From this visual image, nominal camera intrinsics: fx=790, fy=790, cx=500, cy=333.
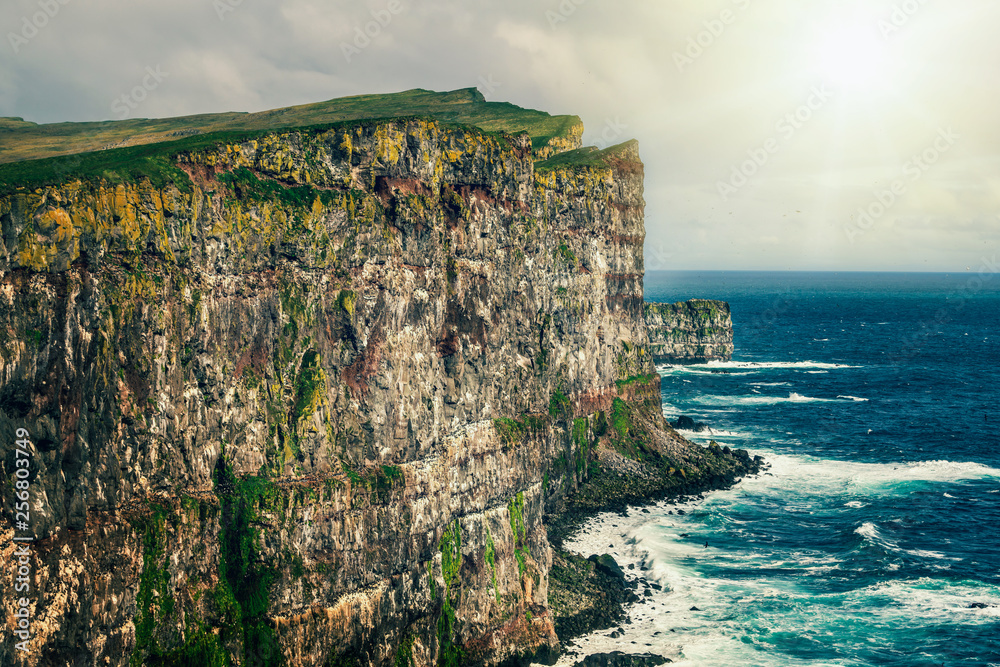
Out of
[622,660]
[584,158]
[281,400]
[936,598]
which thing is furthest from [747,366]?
[281,400]

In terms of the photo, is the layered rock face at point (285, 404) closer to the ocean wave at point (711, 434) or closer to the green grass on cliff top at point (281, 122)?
the green grass on cliff top at point (281, 122)

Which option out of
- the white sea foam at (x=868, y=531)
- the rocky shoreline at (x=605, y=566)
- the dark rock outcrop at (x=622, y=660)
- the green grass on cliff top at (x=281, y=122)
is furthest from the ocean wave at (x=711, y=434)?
the dark rock outcrop at (x=622, y=660)

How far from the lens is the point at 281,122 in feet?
237

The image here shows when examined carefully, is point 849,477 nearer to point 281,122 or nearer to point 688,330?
point 281,122

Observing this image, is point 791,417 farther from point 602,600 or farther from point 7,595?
point 7,595

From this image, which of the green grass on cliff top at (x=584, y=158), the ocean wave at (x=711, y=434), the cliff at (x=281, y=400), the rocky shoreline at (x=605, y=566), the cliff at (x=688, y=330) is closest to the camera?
the cliff at (x=281, y=400)

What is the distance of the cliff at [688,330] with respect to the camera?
494ft

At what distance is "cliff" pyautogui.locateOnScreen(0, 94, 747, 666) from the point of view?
34281mm

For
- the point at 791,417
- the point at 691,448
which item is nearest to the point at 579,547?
the point at 691,448

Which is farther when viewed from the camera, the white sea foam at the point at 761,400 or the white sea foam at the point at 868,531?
the white sea foam at the point at 761,400

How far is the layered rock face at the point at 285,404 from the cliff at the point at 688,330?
319 feet

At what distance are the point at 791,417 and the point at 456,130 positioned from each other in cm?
7899

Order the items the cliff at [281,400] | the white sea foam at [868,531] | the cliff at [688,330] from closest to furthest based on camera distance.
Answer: the cliff at [281,400] < the white sea foam at [868,531] < the cliff at [688,330]

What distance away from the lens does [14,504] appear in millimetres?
32938
